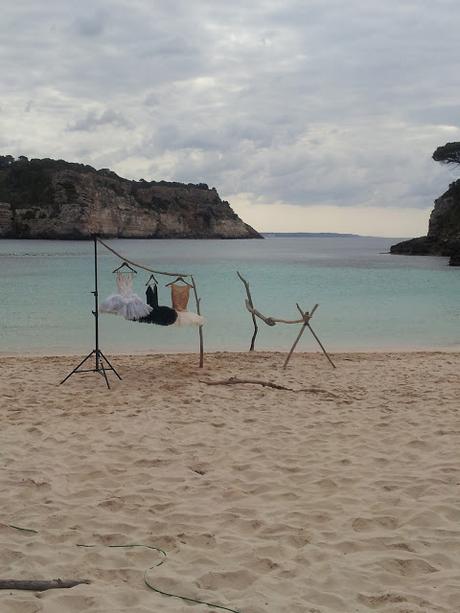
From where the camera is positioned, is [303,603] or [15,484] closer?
[303,603]

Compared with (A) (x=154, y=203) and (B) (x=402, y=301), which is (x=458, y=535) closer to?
(B) (x=402, y=301)

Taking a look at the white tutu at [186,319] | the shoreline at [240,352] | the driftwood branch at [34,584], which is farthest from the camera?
the shoreline at [240,352]

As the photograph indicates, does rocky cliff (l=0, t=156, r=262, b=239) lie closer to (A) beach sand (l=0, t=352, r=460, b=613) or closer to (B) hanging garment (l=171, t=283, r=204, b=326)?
(B) hanging garment (l=171, t=283, r=204, b=326)

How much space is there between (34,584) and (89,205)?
11068 cm

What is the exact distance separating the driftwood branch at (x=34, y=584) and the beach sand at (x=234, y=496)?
6cm

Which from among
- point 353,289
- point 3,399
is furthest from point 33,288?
point 3,399

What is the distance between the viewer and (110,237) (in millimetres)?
119812

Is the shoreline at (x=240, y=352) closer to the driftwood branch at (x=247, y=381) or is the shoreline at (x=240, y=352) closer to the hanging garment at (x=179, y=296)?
the hanging garment at (x=179, y=296)

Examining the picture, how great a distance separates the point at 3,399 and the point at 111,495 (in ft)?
12.1

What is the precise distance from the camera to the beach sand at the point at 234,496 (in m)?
3.50

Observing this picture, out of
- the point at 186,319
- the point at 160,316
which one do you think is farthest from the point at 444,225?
the point at 160,316

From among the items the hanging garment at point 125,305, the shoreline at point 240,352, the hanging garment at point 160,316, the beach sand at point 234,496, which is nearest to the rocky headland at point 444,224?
the shoreline at point 240,352

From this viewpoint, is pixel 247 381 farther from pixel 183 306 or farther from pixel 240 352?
pixel 240 352

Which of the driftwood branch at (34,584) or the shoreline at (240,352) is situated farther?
the shoreline at (240,352)
